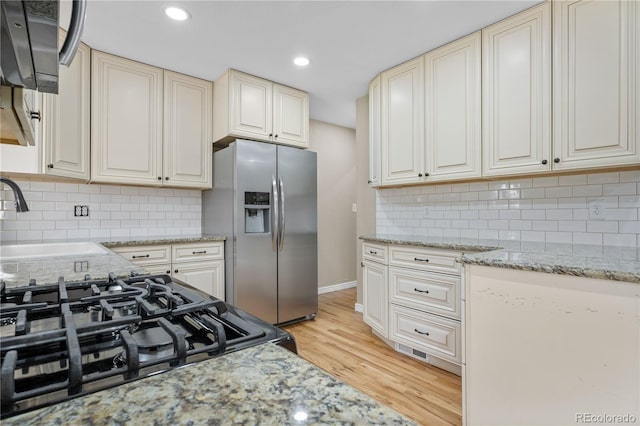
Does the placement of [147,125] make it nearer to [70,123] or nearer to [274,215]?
[70,123]

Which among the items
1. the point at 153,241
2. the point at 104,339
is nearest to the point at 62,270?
the point at 104,339

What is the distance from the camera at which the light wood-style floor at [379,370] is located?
1840 mm

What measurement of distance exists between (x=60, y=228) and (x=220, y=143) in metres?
1.53

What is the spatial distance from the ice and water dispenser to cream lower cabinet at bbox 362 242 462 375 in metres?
1.04

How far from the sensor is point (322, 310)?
3.73m

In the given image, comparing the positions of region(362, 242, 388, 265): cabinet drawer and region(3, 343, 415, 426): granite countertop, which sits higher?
region(3, 343, 415, 426): granite countertop

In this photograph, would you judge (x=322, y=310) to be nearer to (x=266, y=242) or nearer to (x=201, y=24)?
(x=266, y=242)

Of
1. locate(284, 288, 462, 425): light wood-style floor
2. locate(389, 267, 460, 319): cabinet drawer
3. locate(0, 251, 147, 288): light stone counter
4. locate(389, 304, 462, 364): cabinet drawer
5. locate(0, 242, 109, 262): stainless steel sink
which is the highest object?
locate(0, 251, 147, 288): light stone counter

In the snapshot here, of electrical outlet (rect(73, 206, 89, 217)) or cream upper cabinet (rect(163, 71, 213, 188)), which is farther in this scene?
cream upper cabinet (rect(163, 71, 213, 188))

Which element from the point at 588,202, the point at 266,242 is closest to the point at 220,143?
the point at 266,242

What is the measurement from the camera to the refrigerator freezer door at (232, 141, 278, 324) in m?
2.93

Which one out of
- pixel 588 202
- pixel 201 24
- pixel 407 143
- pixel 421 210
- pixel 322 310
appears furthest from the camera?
pixel 322 310

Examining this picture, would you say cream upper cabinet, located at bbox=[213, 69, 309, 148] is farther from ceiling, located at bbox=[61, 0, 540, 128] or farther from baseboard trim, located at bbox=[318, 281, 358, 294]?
baseboard trim, located at bbox=[318, 281, 358, 294]

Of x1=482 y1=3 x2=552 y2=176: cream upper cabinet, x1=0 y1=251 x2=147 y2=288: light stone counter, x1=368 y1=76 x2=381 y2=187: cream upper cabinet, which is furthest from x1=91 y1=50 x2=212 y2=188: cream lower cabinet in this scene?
x1=482 y1=3 x2=552 y2=176: cream upper cabinet
